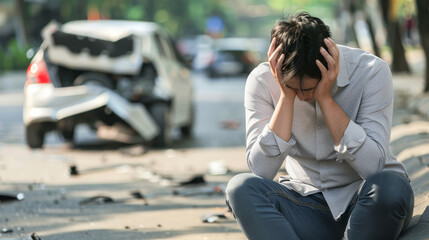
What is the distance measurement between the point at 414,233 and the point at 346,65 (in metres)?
0.91

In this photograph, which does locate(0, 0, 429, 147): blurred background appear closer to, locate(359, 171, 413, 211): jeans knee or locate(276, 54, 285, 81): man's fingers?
locate(276, 54, 285, 81): man's fingers

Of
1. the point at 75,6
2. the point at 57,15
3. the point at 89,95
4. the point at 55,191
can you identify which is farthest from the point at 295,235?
the point at 57,15

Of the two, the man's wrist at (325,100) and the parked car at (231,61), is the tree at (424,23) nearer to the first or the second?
the man's wrist at (325,100)

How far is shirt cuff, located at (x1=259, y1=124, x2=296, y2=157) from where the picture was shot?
165 inches

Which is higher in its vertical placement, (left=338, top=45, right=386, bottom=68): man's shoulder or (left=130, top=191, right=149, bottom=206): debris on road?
(left=338, top=45, right=386, bottom=68): man's shoulder

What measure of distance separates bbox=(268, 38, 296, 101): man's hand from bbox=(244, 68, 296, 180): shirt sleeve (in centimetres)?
20

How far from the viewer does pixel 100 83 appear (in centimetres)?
1166

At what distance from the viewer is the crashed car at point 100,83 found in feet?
37.1

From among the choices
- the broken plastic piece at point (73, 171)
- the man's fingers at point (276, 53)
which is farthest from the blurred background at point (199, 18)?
the broken plastic piece at point (73, 171)

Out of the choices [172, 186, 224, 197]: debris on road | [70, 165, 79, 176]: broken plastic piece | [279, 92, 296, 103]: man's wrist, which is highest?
[279, 92, 296, 103]: man's wrist

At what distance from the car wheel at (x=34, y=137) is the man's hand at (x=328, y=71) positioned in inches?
315

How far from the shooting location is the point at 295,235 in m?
4.16

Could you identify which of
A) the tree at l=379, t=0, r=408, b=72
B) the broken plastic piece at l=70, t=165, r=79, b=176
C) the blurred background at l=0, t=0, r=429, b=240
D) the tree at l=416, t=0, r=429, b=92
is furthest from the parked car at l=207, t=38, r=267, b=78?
the broken plastic piece at l=70, t=165, r=79, b=176

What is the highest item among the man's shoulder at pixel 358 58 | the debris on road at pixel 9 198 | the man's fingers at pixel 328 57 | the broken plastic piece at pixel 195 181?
the man's fingers at pixel 328 57
